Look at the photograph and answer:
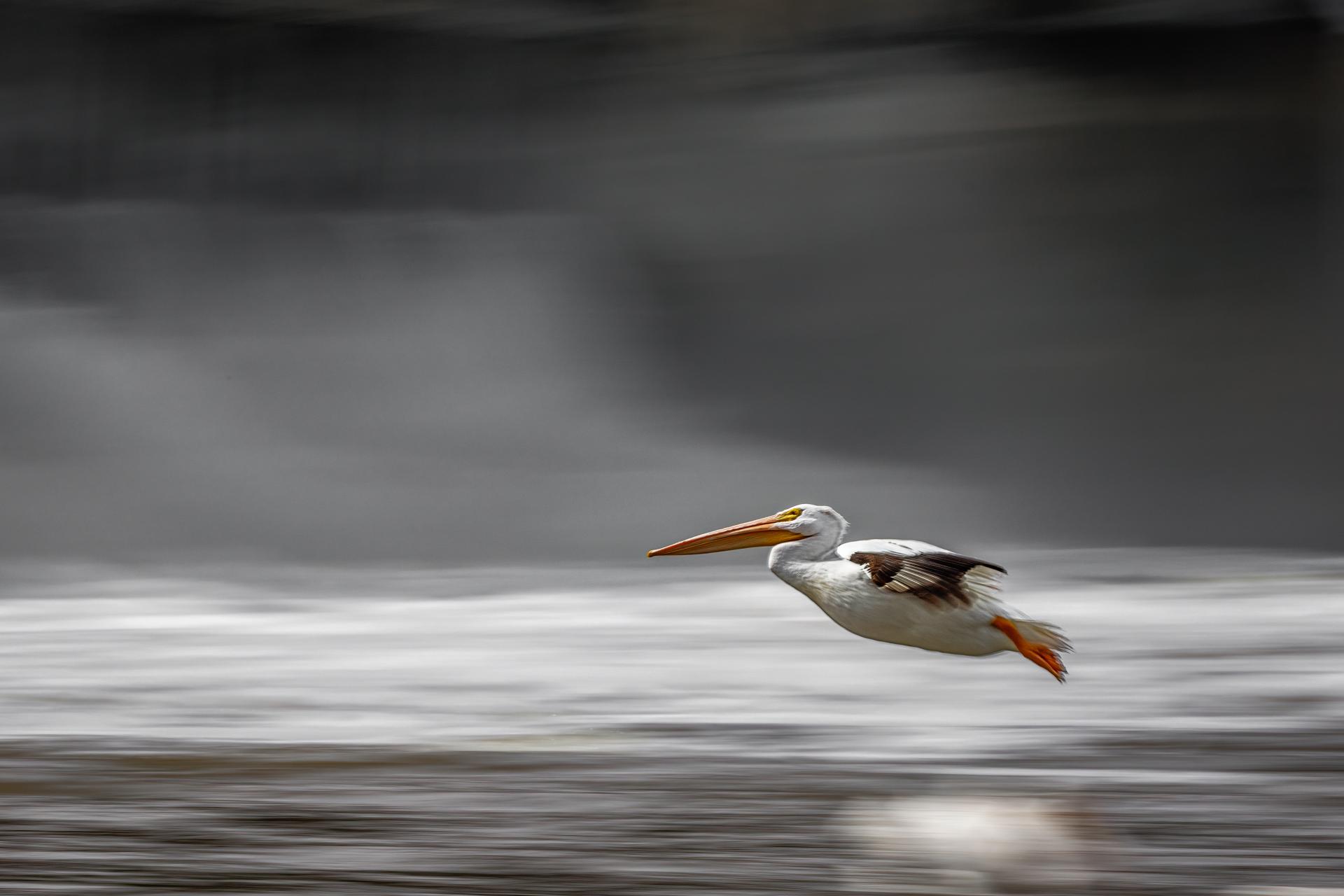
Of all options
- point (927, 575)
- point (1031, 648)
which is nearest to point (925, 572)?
point (927, 575)

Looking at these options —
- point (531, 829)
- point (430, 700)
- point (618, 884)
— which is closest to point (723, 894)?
point (618, 884)

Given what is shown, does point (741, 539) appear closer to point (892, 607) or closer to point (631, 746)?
point (892, 607)

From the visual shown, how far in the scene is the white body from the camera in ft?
5.75

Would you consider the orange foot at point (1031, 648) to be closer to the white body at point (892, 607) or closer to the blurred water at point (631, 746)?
the white body at point (892, 607)

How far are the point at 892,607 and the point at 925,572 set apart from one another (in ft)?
0.21

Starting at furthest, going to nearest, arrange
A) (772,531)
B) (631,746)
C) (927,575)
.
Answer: (631,746) → (772,531) → (927,575)

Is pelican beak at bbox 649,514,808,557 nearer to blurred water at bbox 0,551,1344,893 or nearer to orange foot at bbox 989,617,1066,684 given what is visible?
orange foot at bbox 989,617,1066,684

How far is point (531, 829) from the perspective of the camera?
197 centimetres

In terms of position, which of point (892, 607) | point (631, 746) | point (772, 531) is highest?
point (772, 531)

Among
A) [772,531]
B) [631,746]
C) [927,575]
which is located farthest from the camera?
[631,746]

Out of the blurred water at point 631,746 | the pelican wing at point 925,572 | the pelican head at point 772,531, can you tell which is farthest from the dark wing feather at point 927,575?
the blurred water at point 631,746

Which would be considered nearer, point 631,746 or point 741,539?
point 741,539

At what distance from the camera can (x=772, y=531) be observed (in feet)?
6.19

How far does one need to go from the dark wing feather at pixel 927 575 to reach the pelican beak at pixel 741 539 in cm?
15
